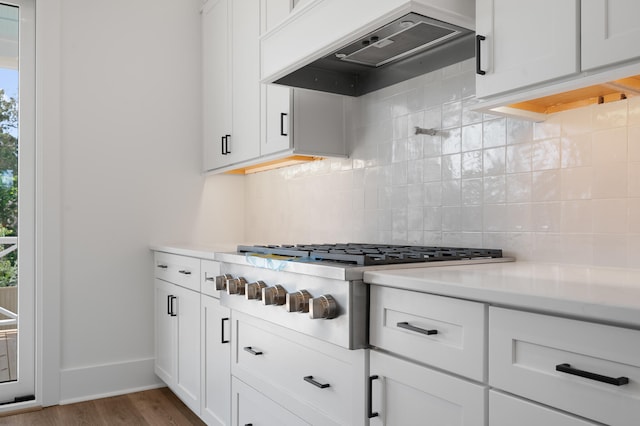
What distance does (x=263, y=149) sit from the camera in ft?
8.73

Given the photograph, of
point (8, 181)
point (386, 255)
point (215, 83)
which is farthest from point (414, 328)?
point (8, 181)

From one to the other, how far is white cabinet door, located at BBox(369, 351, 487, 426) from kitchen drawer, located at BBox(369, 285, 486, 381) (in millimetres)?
28

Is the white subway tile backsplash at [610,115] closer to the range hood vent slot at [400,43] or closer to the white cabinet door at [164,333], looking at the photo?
the range hood vent slot at [400,43]

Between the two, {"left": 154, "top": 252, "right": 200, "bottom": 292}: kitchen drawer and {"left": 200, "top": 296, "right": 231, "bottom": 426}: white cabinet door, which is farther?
{"left": 154, "top": 252, "right": 200, "bottom": 292}: kitchen drawer

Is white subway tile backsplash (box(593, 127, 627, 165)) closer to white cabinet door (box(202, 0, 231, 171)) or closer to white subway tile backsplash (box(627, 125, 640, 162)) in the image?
white subway tile backsplash (box(627, 125, 640, 162))

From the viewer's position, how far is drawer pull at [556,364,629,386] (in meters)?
0.86

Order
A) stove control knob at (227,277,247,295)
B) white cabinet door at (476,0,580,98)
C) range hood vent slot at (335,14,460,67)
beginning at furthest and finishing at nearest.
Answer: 1. stove control knob at (227,277,247,295)
2. range hood vent slot at (335,14,460,67)
3. white cabinet door at (476,0,580,98)

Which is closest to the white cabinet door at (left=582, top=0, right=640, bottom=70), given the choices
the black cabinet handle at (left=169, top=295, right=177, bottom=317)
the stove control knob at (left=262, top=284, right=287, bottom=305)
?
the stove control knob at (left=262, top=284, right=287, bottom=305)

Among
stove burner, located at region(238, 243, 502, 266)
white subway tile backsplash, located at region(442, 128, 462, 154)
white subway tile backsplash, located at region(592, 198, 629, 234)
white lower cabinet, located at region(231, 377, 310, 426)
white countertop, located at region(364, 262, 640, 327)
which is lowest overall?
white lower cabinet, located at region(231, 377, 310, 426)

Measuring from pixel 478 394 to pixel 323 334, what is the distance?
1.78ft

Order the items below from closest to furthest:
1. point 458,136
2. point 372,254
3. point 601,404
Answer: point 601,404 < point 372,254 < point 458,136

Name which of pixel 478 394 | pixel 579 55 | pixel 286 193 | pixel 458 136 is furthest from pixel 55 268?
pixel 579 55

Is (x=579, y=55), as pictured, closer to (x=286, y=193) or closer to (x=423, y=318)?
(x=423, y=318)

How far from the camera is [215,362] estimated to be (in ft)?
7.80
